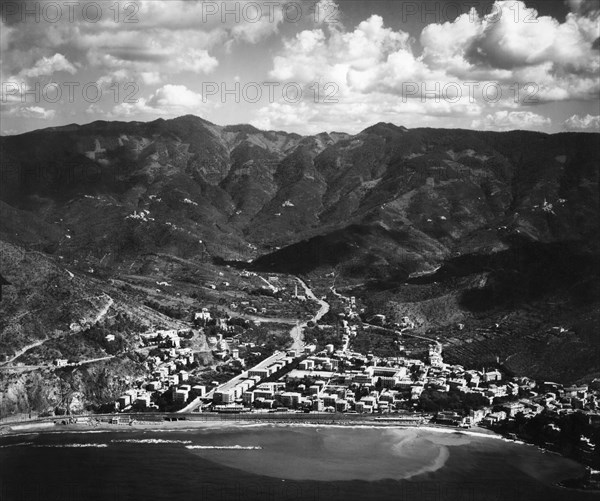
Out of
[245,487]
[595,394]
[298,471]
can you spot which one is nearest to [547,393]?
[595,394]

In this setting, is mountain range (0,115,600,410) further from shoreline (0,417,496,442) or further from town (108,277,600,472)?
shoreline (0,417,496,442)

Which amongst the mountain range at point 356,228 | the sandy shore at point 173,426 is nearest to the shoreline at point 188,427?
the sandy shore at point 173,426

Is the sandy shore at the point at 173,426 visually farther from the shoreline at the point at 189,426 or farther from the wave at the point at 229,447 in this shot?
the wave at the point at 229,447

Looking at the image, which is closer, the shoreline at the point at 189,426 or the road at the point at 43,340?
the shoreline at the point at 189,426

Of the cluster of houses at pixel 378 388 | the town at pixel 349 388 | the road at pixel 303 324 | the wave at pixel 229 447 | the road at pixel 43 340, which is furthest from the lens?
the road at pixel 303 324

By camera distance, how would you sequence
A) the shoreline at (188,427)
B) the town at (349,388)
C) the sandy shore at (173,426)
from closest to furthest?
the shoreline at (188,427)
the sandy shore at (173,426)
the town at (349,388)

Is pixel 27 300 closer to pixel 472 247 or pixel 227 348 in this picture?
pixel 227 348

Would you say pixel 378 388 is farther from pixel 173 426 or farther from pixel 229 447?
pixel 229 447

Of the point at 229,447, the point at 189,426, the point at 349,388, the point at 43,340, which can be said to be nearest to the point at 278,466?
the point at 229,447

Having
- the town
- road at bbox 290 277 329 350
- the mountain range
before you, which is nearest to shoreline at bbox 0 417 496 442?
the town

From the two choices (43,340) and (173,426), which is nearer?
(173,426)
